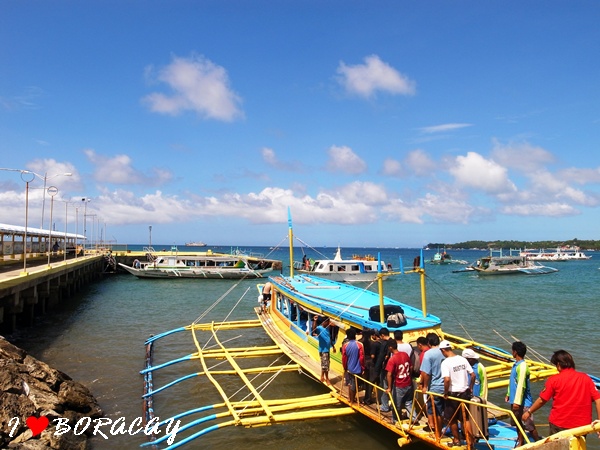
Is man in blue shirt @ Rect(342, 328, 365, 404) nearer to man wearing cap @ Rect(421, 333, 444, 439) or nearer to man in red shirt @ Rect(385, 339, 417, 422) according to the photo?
man in red shirt @ Rect(385, 339, 417, 422)

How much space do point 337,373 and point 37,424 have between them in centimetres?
711

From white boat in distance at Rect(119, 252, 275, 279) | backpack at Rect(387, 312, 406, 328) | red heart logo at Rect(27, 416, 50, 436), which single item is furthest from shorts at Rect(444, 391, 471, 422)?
white boat in distance at Rect(119, 252, 275, 279)

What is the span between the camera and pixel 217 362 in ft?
55.5

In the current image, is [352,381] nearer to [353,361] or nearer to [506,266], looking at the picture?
[353,361]

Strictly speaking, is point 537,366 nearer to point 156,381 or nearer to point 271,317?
point 271,317

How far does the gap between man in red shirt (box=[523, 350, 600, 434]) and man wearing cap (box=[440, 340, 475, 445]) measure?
1.41 metres

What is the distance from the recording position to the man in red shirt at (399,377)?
881 cm

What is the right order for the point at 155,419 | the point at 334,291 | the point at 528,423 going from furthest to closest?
the point at 334,291
the point at 155,419
the point at 528,423

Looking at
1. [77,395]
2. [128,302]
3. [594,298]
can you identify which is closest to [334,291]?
[77,395]

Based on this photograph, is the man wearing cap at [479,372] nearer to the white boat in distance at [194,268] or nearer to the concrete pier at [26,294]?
the concrete pier at [26,294]

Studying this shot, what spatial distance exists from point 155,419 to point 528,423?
8.61 m

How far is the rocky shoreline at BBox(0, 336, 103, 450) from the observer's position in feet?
29.2

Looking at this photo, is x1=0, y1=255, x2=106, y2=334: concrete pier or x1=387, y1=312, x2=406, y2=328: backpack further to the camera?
x1=0, y1=255, x2=106, y2=334: concrete pier

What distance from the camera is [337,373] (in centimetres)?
1211
